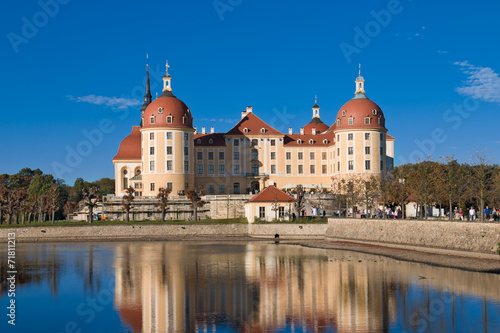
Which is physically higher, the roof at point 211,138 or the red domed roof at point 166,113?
the red domed roof at point 166,113

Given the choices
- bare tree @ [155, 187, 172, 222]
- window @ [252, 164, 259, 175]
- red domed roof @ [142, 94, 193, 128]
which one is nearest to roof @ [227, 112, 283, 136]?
window @ [252, 164, 259, 175]

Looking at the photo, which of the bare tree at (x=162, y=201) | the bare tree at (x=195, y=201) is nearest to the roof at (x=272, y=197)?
the bare tree at (x=195, y=201)

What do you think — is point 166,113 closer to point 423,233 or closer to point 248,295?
point 423,233

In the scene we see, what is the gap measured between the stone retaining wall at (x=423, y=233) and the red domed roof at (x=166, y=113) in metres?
28.3

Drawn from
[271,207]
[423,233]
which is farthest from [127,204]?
[423,233]

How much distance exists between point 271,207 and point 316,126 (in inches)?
1515

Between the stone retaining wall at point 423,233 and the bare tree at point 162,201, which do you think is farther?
the bare tree at point 162,201

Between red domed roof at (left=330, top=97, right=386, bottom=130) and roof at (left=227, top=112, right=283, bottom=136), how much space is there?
9691mm

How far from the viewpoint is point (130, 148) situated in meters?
78.9

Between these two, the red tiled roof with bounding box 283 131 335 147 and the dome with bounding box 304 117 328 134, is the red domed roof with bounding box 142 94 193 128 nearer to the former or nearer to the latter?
the red tiled roof with bounding box 283 131 335 147

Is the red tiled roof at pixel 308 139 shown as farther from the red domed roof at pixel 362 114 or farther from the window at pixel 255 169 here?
the red domed roof at pixel 362 114

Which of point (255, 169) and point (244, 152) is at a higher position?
point (244, 152)

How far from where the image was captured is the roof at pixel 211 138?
78.1m

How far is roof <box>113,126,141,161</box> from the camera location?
77944 mm
